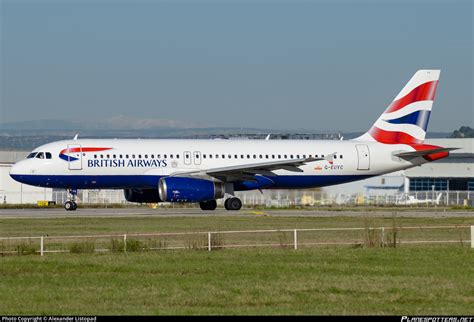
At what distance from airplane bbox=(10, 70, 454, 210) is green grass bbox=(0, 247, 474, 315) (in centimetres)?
2761

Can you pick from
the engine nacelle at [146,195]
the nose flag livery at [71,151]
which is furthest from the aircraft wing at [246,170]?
the nose flag livery at [71,151]

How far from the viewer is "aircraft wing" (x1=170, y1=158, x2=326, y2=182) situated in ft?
193

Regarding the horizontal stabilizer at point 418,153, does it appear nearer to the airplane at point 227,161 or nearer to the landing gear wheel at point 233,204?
the airplane at point 227,161

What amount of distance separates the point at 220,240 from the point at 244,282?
10.1 meters

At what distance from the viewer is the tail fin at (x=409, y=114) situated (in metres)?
65.7

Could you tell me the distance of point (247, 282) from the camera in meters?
24.4

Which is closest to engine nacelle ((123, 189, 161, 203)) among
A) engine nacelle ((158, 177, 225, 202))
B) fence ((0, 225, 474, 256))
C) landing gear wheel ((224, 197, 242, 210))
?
engine nacelle ((158, 177, 225, 202))

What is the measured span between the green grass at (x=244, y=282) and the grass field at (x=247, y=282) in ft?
0.07

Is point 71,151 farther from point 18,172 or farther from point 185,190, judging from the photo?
point 185,190

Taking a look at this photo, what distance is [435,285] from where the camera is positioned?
23.9 metres

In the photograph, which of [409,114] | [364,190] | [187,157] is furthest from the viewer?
[364,190]

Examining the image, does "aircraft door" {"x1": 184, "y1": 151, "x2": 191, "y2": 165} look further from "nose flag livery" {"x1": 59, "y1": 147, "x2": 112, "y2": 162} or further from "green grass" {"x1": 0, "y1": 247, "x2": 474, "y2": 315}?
"green grass" {"x1": 0, "y1": 247, "x2": 474, "y2": 315}

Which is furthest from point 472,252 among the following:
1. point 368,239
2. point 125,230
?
point 125,230

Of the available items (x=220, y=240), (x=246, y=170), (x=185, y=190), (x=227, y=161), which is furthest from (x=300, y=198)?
(x=220, y=240)
